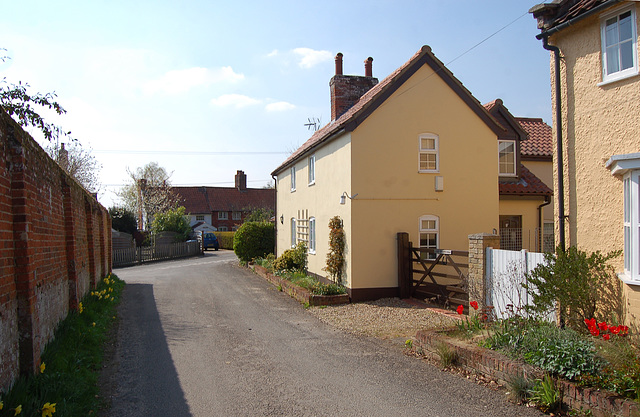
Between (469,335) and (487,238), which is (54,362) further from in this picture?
(487,238)

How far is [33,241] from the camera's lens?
19.0ft

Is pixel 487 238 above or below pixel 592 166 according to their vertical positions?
below

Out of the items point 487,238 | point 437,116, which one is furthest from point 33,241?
point 437,116

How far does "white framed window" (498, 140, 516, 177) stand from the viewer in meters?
17.7

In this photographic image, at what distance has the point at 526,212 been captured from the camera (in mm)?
17547

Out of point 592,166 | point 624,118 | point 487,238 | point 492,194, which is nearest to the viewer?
point 624,118

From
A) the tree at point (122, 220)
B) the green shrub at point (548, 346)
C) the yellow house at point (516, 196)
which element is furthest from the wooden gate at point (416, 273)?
the tree at point (122, 220)

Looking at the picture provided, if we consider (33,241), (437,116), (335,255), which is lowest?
(335,255)

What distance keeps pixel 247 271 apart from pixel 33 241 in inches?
751

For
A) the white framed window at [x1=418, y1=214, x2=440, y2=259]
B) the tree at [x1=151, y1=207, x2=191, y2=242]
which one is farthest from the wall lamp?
the tree at [x1=151, y1=207, x2=191, y2=242]

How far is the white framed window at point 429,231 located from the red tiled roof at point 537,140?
24.2 ft

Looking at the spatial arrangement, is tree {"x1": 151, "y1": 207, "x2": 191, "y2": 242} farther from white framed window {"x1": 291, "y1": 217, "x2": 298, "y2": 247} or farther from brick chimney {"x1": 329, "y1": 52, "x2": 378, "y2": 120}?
brick chimney {"x1": 329, "y1": 52, "x2": 378, "y2": 120}

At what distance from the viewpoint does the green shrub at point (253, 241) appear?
1057 inches

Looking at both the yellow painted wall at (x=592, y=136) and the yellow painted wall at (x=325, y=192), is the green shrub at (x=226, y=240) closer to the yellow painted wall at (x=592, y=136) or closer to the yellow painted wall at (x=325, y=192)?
the yellow painted wall at (x=325, y=192)
